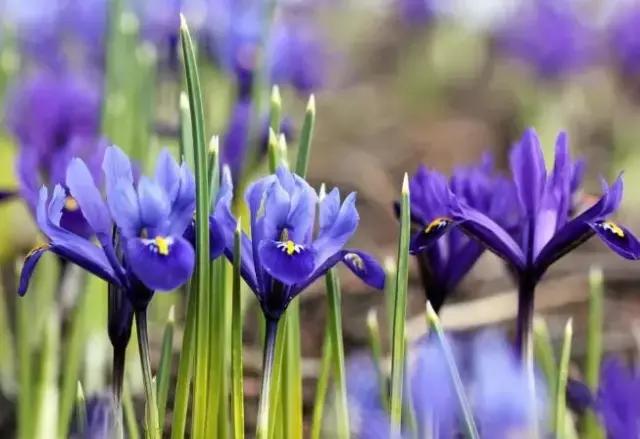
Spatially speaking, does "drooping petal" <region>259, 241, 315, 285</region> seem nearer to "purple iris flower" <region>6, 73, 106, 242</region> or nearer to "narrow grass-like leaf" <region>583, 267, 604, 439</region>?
"narrow grass-like leaf" <region>583, 267, 604, 439</region>

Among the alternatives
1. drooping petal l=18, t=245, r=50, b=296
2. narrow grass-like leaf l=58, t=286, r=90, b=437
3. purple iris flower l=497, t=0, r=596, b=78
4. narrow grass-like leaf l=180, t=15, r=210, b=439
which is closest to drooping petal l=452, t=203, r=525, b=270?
narrow grass-like leaf l=180, t=15, r=210, b=439

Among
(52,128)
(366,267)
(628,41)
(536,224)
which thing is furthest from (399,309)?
(628,41)

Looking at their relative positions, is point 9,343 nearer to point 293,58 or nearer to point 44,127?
point 44,127

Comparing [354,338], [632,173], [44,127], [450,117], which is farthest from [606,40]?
[44,127]

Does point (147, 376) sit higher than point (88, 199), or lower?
lower

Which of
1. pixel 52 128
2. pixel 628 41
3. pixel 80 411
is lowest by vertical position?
pixel 80 411

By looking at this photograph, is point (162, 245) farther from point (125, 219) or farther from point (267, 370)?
point (267, 370)

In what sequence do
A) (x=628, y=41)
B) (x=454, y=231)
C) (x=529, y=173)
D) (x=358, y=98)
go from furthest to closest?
(x=358, y=98) < (x=628, y=41) < (x=454, y=231) < (x=529, y=173)

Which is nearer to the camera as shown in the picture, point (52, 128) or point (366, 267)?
point (366, 267)
